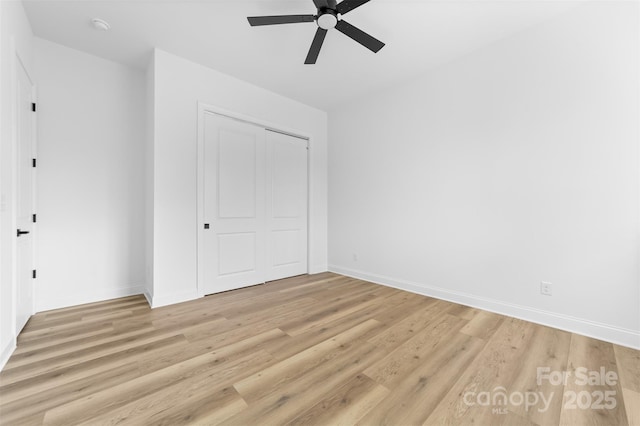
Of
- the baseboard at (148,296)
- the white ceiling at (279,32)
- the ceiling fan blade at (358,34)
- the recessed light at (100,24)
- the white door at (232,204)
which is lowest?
the baseboard at (148,296)

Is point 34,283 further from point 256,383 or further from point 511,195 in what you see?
point 511,195

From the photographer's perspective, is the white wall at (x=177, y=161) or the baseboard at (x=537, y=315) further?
the white wall at (x=177, y=161)

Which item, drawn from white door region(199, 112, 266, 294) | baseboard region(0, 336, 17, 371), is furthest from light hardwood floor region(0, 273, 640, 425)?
white door region(199, 112, 266, 294)

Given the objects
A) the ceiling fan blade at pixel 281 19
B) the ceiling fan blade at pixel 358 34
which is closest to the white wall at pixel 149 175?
the ceiling fan blade at pixel 281 19

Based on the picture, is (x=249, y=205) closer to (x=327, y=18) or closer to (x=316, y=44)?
(x=316, y=44)

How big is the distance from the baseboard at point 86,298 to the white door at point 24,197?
13cm

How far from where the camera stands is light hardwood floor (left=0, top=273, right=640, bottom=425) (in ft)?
4.65

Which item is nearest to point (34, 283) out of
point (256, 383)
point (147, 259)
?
point (147, 259)

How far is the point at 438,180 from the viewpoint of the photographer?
3.35 metres

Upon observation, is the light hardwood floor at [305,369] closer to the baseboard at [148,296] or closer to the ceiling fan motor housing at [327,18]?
the baseboard at [148,296]

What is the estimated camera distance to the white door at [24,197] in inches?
89.5

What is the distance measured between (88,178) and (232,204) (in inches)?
64.6

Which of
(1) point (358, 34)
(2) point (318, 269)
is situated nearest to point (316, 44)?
(1) point (358, 34)

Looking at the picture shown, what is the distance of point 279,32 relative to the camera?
2705 millimetres
